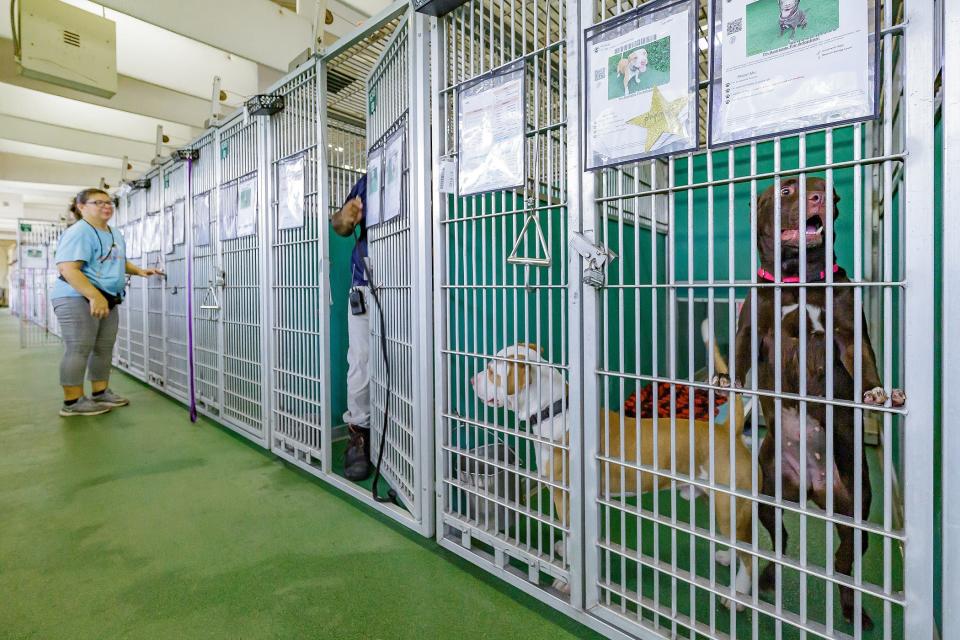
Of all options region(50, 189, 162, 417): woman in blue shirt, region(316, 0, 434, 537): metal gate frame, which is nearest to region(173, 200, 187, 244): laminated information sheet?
region(50, 189, 162, 417): woman in blue shirt

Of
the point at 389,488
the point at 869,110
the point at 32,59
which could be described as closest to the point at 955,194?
the point at 869,110

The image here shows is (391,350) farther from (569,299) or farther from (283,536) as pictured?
(569,299)

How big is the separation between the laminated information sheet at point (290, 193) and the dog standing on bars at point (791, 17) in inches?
90.4

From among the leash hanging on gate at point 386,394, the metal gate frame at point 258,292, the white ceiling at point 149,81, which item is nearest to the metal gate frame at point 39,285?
the white ceiling at point 149,81

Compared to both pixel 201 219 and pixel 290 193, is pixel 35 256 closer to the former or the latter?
pixel 201 219

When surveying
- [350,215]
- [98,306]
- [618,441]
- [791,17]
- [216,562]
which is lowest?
[216,562]

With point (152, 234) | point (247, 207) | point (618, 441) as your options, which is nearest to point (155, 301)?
point (152, 234)

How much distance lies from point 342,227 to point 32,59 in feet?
8.39

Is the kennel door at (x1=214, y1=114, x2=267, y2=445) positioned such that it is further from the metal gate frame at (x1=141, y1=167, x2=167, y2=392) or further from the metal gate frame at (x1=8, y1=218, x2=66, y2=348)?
the metal gate frame at (x1=8, y1=218, x2=66, y2=348)

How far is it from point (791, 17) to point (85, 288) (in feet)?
14.9

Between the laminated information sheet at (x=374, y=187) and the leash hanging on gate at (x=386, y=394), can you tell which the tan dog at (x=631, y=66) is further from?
the leash hanging on gate at (x=386, y=394)

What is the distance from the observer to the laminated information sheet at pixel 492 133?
155 centimetres

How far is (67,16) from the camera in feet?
10.9

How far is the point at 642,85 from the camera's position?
125 cm
